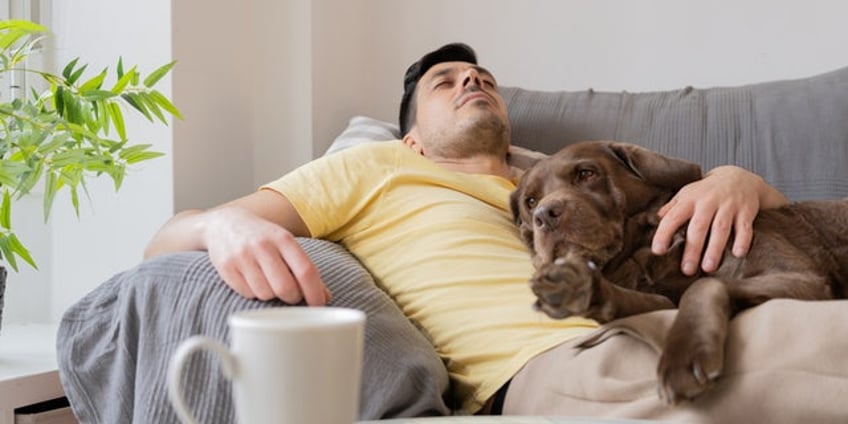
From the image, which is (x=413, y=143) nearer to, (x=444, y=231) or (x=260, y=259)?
(x=444, y=231)

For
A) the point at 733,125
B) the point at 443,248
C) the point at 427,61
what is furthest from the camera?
the point at 427,61

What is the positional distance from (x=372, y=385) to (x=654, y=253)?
46 centimetres

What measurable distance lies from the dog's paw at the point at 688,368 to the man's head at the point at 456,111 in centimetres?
93

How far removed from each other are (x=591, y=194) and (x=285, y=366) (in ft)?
2.98

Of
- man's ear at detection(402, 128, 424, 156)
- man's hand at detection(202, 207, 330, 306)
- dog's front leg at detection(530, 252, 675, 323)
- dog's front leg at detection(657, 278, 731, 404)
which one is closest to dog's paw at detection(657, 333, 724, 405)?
dog's front leg at detection(657, 278, 731, 404)

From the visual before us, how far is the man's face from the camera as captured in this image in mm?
1887

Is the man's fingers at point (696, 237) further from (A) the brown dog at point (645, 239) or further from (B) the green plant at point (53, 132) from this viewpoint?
(B) the green plant at point (53, 132)

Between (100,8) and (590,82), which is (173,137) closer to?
(100,8)

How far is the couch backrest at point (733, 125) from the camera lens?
5.87 feet

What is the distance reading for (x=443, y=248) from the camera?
154 centimetres

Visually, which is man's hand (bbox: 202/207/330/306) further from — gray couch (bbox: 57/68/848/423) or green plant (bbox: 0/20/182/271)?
green plant (bbox: 0/20/182/271)

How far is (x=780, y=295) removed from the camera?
123 centimetres

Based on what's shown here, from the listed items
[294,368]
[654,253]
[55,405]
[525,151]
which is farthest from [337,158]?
[294,368]

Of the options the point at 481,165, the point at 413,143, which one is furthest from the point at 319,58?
the point at 481,165
